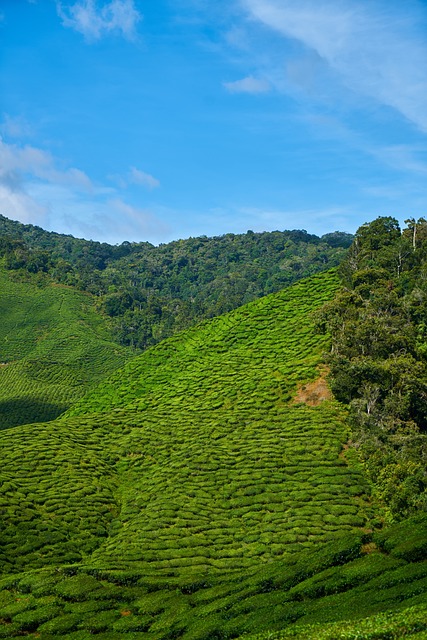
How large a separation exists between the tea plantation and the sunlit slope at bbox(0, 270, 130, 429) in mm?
26412

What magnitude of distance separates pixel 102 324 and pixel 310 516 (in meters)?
131

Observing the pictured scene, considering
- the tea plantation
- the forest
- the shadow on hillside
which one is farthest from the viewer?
the shadow on hillside

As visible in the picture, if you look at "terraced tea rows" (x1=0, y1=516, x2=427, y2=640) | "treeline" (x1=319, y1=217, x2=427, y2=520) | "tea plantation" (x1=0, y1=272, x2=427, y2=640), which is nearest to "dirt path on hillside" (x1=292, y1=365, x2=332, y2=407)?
"tea plantation" (x1=0, y1=272, x2=427, y2=640)

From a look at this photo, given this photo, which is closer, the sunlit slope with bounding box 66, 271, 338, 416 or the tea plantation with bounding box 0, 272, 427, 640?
the tea plantation with bounding box 0, 272, 427, 640

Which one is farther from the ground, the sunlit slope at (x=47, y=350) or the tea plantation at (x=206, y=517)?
the sunlit slope at (x=47, y=350)

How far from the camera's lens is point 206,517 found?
4962cm

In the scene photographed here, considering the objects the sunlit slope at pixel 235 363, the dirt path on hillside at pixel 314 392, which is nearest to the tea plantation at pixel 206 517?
the sunlit slope at pixel 235 363

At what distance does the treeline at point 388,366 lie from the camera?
51.1 meters

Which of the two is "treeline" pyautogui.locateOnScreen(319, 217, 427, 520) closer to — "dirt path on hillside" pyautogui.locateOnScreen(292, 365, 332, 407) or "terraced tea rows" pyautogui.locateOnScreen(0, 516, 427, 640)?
"dirt path on hillside" pyautogui.locateOnScreen(292, 365, 332, 407)

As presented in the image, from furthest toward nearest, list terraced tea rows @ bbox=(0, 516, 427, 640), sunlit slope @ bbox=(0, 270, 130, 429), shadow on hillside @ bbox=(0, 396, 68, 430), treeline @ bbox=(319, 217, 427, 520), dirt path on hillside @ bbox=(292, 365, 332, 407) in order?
sunlit slope @ bbox=(0, 270, 130, 429), shadow on hillside @ bbox=(0, 396, 68, 430), dirt path on hillside @ bbox=(292, 365, 332, 407), treeline @ bbox=(319, 217, 427, 520), terraced tea rows @ bbox=(0, 516, 427, 640)

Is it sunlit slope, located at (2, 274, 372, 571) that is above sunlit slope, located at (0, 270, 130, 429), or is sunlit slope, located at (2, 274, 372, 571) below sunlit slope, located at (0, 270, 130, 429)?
below

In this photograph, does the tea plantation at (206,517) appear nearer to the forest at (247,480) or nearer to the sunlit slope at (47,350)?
the forest at (247,480)

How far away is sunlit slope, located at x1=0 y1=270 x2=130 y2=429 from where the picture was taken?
114 metres

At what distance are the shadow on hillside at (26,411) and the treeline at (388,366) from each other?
49697 millimetres
